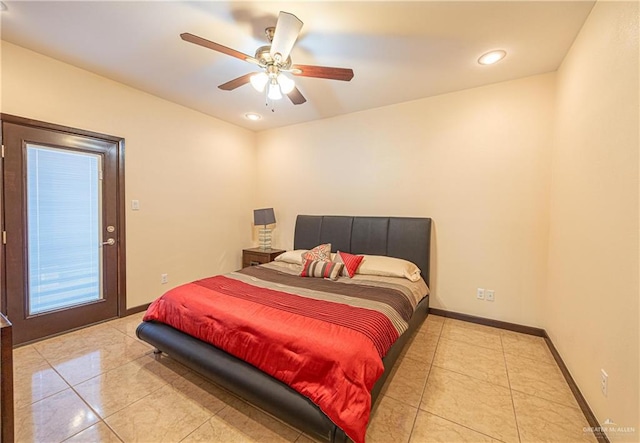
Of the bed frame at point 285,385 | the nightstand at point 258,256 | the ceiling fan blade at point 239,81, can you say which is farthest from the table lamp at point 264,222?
the ceiling fan blade at point 239,81

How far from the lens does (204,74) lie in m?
2.71

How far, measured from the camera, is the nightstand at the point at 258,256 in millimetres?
3954

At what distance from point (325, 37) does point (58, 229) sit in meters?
3.10

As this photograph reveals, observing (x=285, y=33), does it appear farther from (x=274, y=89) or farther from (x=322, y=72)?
(x=274, y=89)

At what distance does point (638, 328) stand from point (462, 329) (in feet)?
5.90

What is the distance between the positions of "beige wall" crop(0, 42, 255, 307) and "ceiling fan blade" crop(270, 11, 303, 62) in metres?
2.20

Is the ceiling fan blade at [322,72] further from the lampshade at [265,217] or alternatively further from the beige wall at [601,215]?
the lampshade at [265,217]

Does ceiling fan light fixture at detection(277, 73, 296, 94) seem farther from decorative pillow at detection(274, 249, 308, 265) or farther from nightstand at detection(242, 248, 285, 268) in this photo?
nightstand at detection(242, 248, 285, 268)

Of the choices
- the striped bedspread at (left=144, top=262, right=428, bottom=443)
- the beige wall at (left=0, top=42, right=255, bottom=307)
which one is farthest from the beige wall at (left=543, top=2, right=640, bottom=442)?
the beige wall at (left=0, top=42, right=255, bottom=307)

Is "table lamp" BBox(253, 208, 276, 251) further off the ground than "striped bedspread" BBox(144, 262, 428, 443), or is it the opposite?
"table lamp" BBox(253, 208, 276, 251)

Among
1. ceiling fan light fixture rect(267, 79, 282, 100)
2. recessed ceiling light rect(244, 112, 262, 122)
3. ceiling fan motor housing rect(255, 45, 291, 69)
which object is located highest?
recessed ceiling light rect(244, 112, 262, 122)

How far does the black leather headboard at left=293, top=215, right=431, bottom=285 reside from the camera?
3.12 meters

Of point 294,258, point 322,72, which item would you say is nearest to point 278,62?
point 322,72

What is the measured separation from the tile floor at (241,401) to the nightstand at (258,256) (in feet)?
6.01
